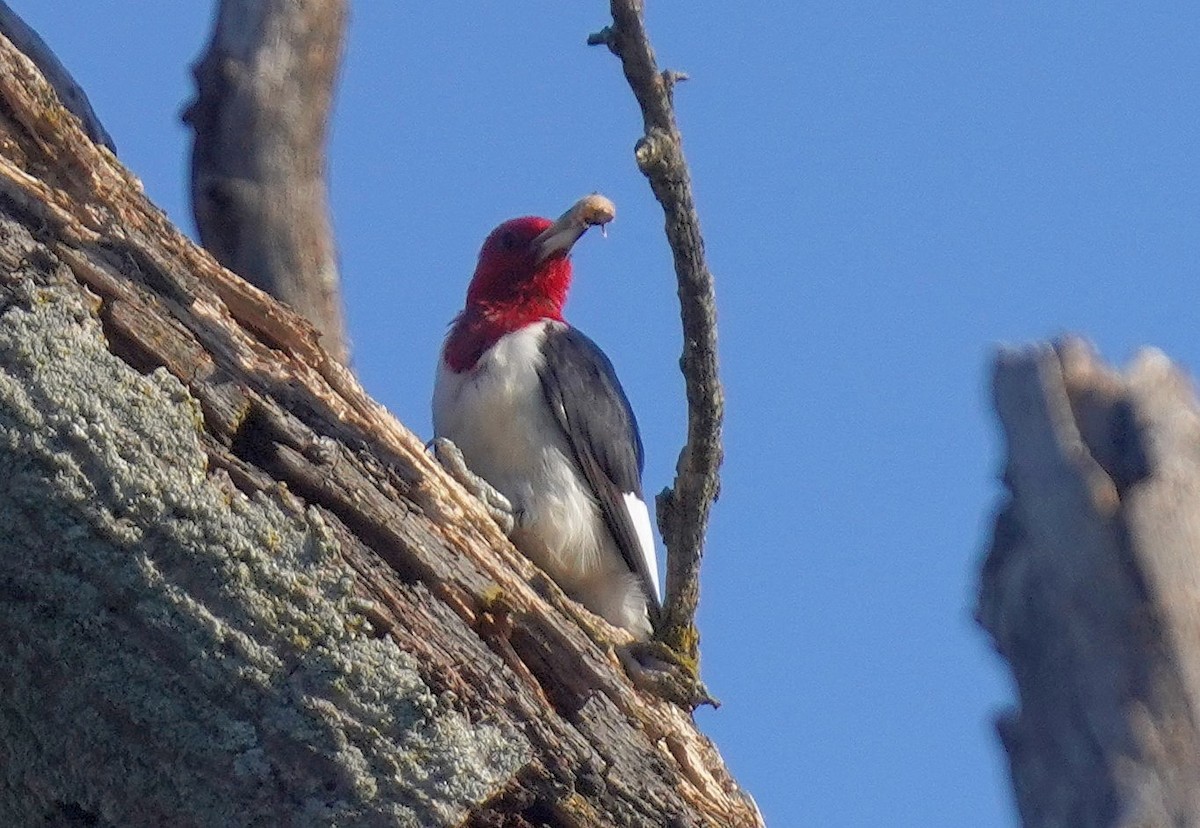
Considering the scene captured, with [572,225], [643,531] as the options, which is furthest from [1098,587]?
[572,225]

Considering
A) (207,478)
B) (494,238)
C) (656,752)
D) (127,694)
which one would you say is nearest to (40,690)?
(127,694)

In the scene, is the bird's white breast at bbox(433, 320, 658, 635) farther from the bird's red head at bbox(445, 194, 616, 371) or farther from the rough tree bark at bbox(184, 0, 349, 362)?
the rough tree bark at bbox(184, 0, 349, 362)

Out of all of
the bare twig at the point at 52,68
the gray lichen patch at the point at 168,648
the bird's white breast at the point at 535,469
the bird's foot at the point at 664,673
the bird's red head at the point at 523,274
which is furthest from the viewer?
the bird's red head at the point at 523,274

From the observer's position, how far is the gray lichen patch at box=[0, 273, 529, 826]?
2.46m

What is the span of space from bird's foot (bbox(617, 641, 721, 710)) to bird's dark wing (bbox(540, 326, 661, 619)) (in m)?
1.03

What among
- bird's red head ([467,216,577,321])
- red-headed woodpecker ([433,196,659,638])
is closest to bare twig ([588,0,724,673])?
red-headed woodpecker ([433,196,659,638])

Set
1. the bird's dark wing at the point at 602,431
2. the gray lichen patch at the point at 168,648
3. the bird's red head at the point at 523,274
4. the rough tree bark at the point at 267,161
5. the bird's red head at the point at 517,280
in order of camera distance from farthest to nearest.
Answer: the bird's red head at the point at 523,274
the bird's red head at the point at 517,280
the bird's dark wing at the point at 602,431
the rough tree bark at the point at 267,161
the gray lichen patch at the point at 168,648

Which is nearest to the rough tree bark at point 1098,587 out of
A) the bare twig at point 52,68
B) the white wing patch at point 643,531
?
the white wing patch at point 643,531

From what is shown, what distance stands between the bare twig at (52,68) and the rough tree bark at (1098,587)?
2.32 metres

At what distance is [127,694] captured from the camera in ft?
8.07

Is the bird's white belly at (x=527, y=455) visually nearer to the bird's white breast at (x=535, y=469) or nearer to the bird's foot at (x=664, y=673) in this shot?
the bird's white breast at (x=535, y=469)

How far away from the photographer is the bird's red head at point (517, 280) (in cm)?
483

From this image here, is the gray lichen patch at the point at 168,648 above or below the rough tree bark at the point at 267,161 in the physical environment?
below

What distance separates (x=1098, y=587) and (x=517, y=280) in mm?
2156
